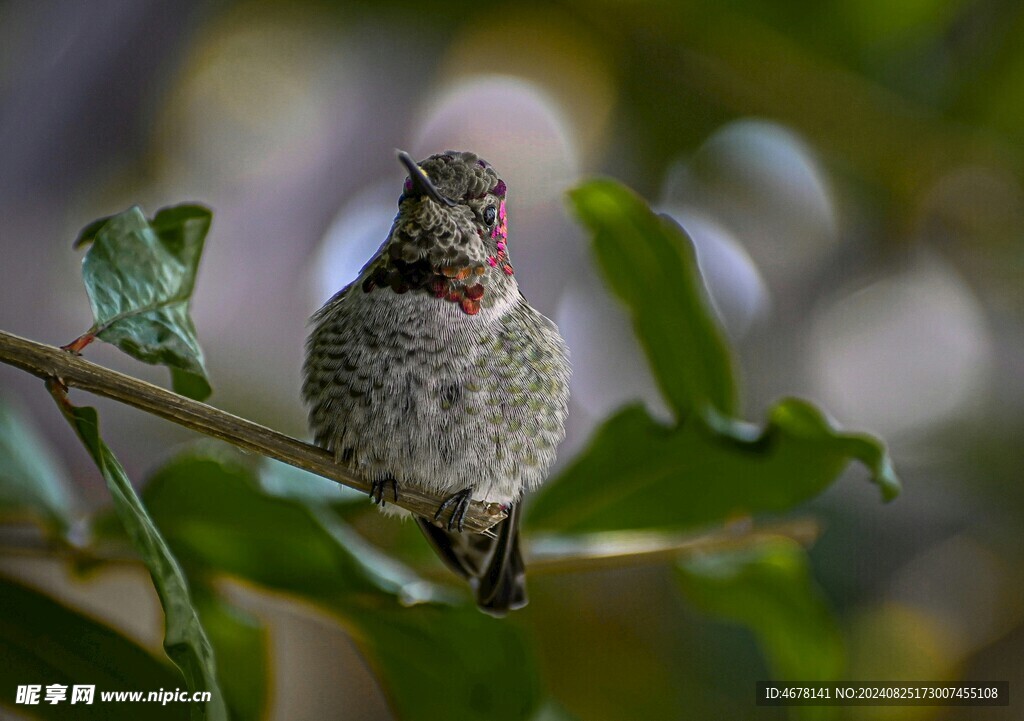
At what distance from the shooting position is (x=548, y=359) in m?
1.08

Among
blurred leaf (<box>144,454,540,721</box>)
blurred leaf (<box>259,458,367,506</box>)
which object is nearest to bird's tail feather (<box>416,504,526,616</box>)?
blurred leaf (<box>144,454,540,721</box>)

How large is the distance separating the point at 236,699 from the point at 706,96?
222cm

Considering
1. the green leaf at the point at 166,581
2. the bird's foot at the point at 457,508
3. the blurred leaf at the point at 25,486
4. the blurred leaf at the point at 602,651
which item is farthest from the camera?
the blurred leaf at the point at 602,651

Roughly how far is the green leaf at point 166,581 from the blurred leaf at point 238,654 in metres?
0.48

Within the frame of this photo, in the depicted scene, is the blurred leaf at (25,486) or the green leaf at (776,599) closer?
the blurred leaf at (25,486)

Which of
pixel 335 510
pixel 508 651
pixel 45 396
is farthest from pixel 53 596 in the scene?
pixel 45 396

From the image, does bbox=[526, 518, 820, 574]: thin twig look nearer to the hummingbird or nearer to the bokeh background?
the hummingbird

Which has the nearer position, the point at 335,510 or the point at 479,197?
the point at 479,197

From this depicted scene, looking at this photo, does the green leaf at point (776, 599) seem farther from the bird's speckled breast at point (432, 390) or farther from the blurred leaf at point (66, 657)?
the blurred leaf at point (66, 657)

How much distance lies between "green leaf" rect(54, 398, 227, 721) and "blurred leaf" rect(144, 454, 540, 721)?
416mm

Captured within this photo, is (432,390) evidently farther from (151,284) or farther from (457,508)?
(151,284)

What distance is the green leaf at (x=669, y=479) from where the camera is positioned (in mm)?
1255

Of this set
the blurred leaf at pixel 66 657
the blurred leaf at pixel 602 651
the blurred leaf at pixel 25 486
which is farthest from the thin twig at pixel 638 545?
the blurred leaf at pixel 602 651

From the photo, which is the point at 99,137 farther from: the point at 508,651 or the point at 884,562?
the point at 884,562
